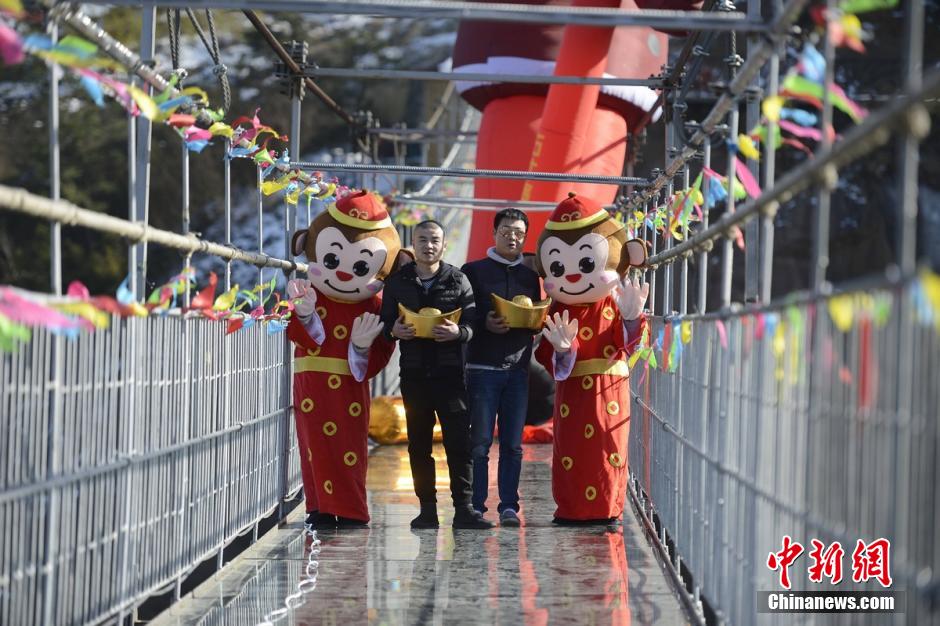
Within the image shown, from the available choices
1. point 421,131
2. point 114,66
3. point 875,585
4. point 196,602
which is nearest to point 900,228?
point 875,585

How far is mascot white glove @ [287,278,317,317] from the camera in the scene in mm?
6312

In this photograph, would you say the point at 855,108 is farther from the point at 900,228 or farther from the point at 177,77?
the point at 177,77

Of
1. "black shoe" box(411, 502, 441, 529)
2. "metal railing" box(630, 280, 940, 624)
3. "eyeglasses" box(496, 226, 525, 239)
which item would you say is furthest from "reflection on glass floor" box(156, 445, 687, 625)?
"eyeglasses" box(496, 226, 525, 239)

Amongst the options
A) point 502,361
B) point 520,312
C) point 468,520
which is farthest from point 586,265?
point 468,520

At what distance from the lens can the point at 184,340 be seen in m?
4.78

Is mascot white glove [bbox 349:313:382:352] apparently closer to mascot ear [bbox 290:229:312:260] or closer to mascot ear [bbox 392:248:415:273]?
mascot ear [bbox 392:248:415:273]

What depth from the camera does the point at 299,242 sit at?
662 cm

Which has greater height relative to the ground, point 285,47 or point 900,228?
point 285,47

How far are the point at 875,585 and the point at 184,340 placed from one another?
2730 mm

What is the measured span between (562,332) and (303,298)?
123 cm

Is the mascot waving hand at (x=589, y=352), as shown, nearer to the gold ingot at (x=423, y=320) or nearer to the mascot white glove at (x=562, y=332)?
the mascot white glove at (x=562, y=332)

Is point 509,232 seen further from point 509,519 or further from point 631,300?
point 509,519

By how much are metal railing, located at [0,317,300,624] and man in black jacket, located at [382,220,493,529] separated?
80cm

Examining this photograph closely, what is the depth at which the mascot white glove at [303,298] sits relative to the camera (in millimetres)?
6312
